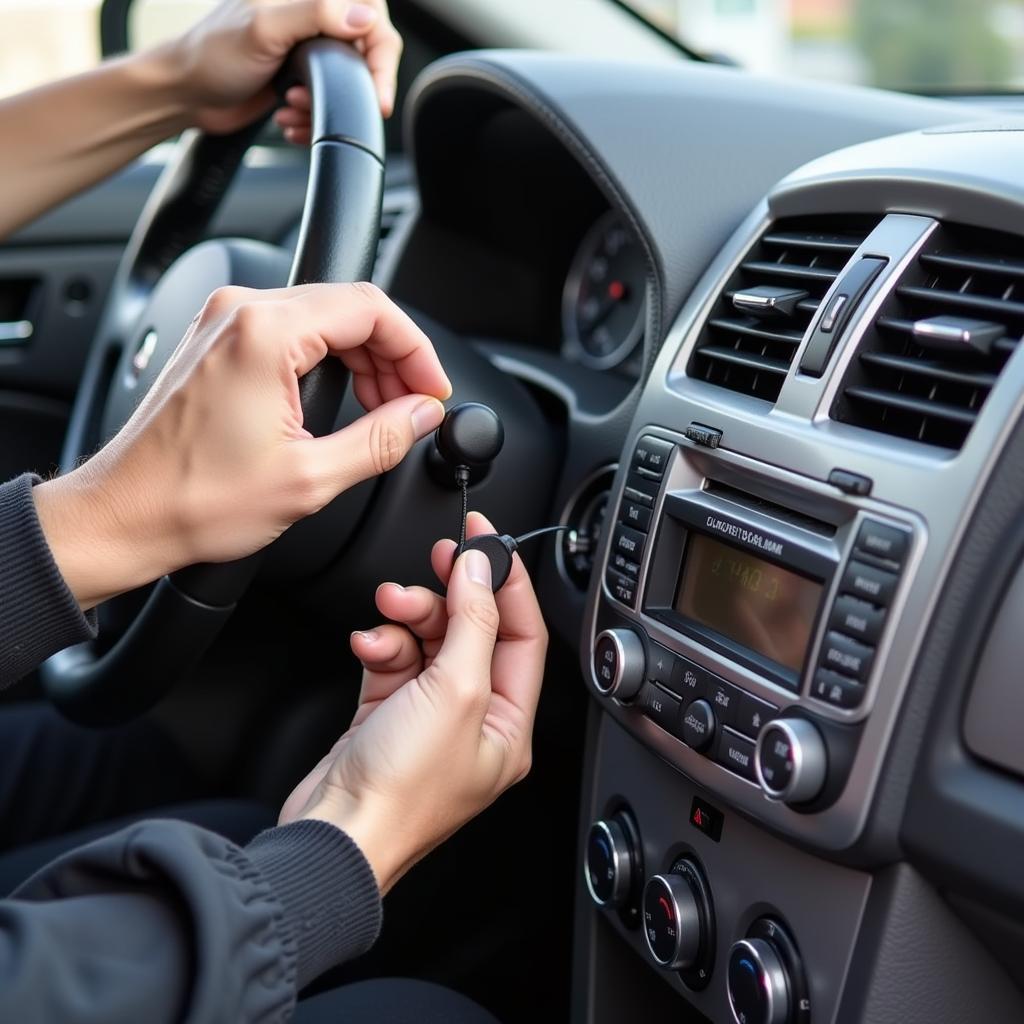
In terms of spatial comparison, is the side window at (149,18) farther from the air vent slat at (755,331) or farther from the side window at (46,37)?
the air vent slat at (755,331)

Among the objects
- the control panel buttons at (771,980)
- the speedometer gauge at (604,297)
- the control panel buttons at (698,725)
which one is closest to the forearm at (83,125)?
the speedometer gauge at (604,297)

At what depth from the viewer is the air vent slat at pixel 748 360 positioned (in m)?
0.96

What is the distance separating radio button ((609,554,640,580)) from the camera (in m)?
1.03

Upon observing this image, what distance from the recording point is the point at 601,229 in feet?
5.10

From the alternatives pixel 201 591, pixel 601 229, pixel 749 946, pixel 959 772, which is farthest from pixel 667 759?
pixel 601 229

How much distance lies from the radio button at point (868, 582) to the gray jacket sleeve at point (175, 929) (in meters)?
0.33

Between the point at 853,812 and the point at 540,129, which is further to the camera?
the point at 540,129

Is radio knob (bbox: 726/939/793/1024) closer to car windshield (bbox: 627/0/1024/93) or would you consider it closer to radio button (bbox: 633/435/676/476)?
radio button (bbox: 633/435/676/476)

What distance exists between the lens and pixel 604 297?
153 cm

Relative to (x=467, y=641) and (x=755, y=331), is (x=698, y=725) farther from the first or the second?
(x=755, y=331)

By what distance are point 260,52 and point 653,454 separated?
528 millimetres

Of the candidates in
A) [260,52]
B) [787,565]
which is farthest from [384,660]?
[260,52]

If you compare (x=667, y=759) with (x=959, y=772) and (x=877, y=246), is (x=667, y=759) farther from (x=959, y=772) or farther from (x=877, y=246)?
(x=877, y=246)

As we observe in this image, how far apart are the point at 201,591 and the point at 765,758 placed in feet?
1.31
